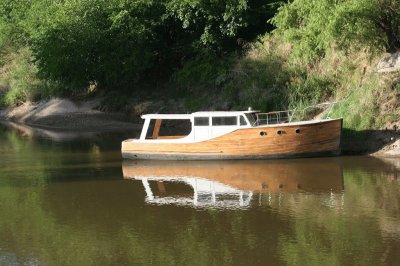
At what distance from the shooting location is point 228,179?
20156 mm

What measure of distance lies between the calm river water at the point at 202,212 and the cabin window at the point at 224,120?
1508 millimetres

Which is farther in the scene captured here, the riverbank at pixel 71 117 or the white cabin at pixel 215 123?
the riverbank at pixel 71 117

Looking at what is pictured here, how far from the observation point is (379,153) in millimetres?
22984

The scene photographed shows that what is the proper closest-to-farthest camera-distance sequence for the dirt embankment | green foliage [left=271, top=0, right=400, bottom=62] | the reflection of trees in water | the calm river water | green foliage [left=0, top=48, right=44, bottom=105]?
the reflection of trees in water < the calm river water < green foliage [left=271, top=0, right=400, bottom=62] < the dirt embankment < green foliage [left=0, top=48, right=44, bottom=105]

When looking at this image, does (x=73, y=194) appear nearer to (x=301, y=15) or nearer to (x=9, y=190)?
(x=9, y=190)

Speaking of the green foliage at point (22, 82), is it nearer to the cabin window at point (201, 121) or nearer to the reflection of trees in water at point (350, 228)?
the cabin window at point (201, 121)

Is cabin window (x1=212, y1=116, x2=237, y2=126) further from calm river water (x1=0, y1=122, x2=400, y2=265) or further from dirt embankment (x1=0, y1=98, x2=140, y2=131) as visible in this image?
dirt embankment (x1=0, y1=98, x2=140, y2=131)

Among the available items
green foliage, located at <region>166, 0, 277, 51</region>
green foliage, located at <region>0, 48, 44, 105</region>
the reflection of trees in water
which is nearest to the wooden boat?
the reflection of trees in water

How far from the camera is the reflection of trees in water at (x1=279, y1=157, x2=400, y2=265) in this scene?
1203 centimetres

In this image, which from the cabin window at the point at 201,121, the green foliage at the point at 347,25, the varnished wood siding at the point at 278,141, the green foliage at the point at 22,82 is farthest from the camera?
the green foliage at the point at 22,82

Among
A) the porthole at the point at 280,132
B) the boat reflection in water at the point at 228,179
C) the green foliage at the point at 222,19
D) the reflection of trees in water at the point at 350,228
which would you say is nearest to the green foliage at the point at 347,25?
the porthole at the point at 280,132

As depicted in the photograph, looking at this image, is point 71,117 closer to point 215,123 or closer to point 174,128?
point 174,128

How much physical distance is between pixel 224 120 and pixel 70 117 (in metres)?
19.7

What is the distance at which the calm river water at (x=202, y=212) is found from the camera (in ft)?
41.0
